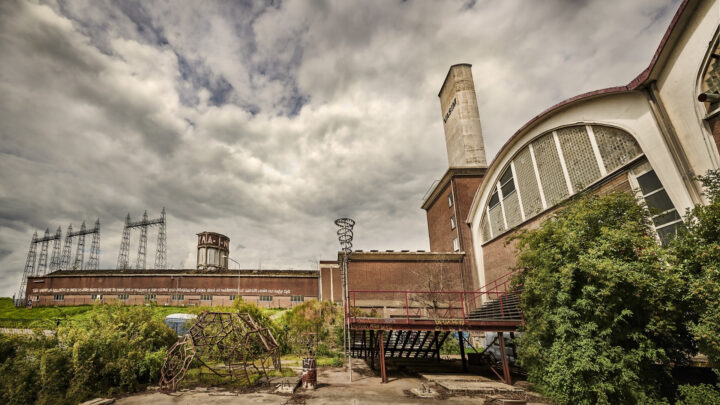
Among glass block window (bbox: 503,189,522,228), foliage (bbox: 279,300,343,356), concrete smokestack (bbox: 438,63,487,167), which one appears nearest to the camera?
glass block window (bbox: 503,189,522,228)

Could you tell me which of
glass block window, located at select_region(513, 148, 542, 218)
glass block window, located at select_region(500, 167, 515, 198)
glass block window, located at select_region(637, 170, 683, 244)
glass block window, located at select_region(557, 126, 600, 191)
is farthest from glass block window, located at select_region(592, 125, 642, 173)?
glass block window, located at select_region(500, 167, 515, 198)

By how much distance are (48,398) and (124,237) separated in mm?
71268

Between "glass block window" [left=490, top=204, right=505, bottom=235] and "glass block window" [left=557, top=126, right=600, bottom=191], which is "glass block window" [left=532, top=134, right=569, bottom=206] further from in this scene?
"glass block window" [left=490, top=204, right=505, bottom=235]

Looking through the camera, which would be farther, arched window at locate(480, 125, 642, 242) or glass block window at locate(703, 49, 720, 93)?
arched window at locate(480, 125, 642, 242)

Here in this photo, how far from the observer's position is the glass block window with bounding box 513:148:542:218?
1802 cm

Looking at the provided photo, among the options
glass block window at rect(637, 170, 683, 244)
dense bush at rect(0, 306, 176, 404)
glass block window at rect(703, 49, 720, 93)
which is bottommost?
dense bush at rect(0, 306, 176, 404)

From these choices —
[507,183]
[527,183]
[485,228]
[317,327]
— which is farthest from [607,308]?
[317,327]

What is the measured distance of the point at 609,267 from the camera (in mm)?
8102

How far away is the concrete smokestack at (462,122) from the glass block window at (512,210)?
11694mm

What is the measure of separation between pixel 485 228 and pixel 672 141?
43.6ft

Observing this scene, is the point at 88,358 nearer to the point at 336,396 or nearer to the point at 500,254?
the point at 336,396

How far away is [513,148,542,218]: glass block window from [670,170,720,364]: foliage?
34.4 feet

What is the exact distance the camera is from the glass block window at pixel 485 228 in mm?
23219

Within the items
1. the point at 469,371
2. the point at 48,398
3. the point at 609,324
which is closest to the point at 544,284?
the point at 609,324
